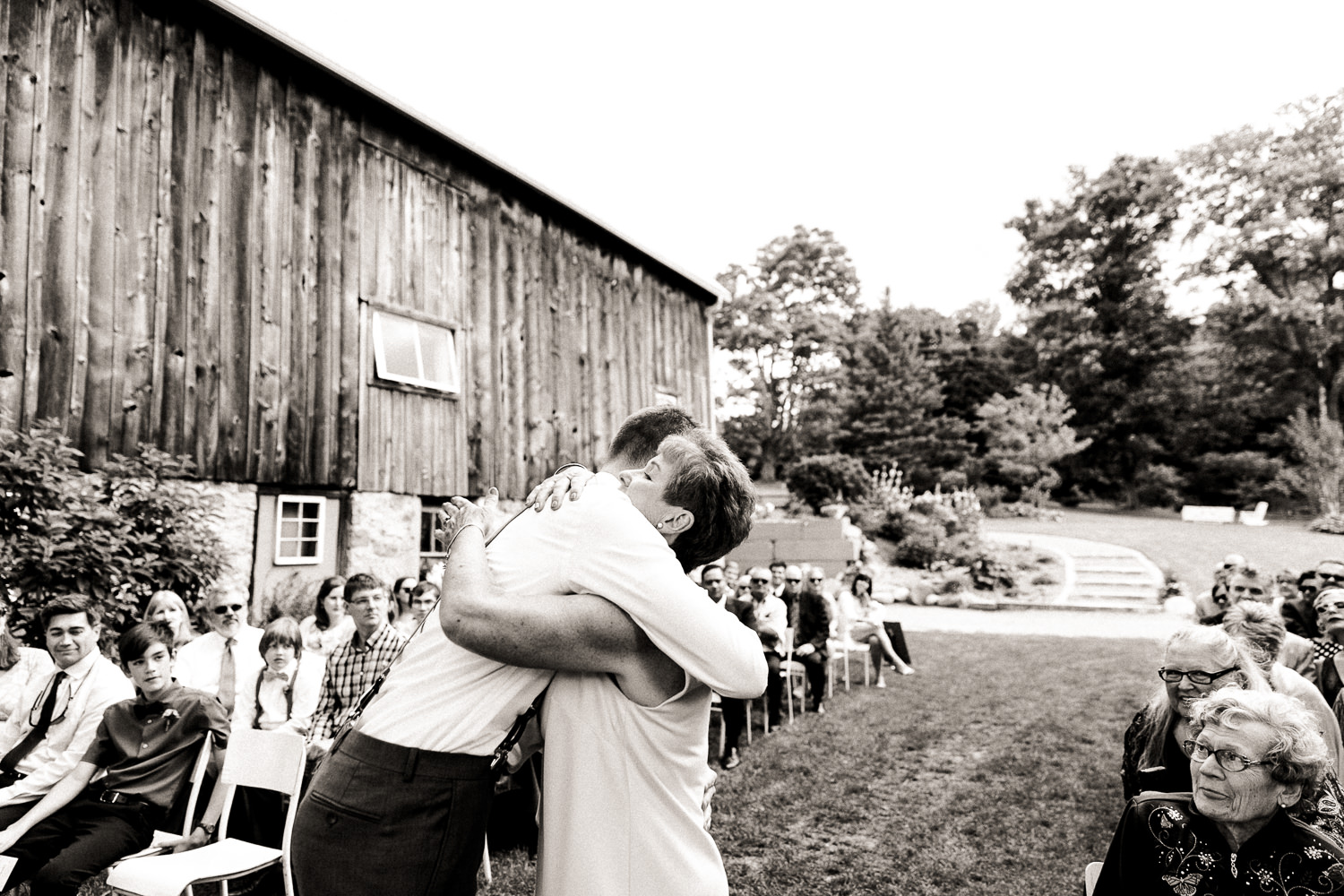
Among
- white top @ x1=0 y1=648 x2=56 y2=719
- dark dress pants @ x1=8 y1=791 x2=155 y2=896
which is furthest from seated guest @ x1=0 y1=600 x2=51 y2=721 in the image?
dark dress pants @ x1=8 y1=791 x2=155 y2=896

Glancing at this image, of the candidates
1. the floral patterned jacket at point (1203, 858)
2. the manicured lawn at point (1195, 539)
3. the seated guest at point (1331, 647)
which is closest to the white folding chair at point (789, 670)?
the seated guest at point (1331, 647)

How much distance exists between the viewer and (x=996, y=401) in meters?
35.3

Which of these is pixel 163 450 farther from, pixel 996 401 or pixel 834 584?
pixel 996 401

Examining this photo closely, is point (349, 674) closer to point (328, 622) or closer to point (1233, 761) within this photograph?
point (328, 622)

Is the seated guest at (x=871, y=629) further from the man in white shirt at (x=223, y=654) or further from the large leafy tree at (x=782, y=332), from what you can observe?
the large leafy tree at (x=782, y=332)

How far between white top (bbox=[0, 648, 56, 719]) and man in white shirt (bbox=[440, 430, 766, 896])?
458 cm

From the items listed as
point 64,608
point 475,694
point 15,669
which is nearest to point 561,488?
point 475,694

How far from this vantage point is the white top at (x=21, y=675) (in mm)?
5062

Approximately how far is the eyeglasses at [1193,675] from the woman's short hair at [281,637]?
4.40 meters

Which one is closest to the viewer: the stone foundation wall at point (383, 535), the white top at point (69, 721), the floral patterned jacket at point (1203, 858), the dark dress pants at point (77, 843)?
the floral patterned jacket at point (1203, 858)

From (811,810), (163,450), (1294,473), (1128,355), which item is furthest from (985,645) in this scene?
(1128,355)

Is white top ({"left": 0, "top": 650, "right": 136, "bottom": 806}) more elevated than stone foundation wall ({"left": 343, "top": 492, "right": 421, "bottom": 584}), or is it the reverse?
stone foundation wall ({"left": 343, "top": 492, "right": 421, "bottom": 584})

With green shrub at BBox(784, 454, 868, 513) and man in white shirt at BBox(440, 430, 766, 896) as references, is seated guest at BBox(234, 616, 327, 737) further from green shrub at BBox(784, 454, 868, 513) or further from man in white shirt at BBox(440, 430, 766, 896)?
green shrub at BBox(784, 454, 868, 513)

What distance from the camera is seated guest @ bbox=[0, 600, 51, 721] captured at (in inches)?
199
